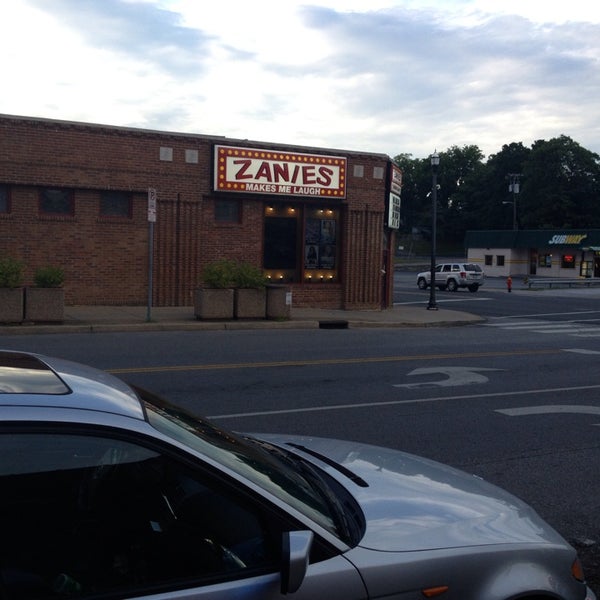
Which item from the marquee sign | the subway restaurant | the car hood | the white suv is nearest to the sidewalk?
the marquee sign

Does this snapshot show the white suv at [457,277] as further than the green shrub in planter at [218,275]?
Yes

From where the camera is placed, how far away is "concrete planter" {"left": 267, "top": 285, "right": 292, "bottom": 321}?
2055 centimetres

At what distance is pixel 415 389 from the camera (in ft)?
38.2

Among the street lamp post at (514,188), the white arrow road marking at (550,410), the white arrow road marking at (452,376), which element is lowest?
the white arrow road marking at (550,410)

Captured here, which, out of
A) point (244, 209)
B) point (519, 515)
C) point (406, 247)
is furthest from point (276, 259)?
point (406, 247)

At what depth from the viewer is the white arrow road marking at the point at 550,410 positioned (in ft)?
33.2

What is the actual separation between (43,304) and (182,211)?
6.12m

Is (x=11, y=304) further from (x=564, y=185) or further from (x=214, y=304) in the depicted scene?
(x=564, y=185)

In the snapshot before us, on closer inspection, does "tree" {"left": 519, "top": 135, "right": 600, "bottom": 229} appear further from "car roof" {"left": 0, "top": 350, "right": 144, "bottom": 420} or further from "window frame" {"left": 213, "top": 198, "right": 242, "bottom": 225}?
"car roof" {"left": 0, "top": 350, "right": 144, "bottom": 420}

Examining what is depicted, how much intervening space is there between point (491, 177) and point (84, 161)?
4200 inches

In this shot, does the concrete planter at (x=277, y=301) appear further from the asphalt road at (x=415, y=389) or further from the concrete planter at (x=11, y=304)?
the concrete planter at (x=11, y=304)

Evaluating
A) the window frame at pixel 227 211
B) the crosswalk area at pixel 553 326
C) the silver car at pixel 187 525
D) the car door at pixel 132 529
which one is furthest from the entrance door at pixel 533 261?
the car door at pixel 132 529

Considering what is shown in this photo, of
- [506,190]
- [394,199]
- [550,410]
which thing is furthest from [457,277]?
[506,190]

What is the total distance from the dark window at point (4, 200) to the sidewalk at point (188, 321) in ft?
9.68
